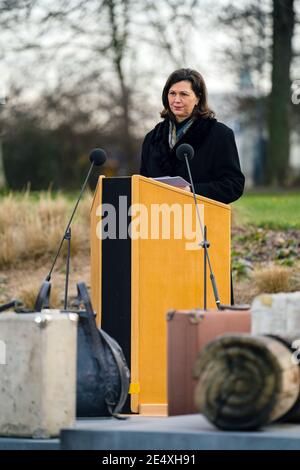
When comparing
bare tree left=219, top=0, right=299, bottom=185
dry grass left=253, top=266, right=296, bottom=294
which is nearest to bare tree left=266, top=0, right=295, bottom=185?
bare tree left=219, top=0, right=299, bottom=185

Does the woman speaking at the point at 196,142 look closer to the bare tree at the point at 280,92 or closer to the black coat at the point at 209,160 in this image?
the black coat at the point at 209,160

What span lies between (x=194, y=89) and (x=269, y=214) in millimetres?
9116

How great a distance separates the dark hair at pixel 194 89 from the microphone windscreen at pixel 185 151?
0.53 metres

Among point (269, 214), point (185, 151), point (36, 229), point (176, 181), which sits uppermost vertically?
point (269, 214)

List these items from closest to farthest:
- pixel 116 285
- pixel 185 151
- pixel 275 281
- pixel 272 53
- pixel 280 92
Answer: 1. pixel 185 151
2. pixel 116 285
3. pixel 275 281
4. pixel 272 53
5. pixel 280 92

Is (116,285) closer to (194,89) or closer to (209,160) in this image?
(209,160)

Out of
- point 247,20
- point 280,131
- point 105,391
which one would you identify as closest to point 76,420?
point 105,391

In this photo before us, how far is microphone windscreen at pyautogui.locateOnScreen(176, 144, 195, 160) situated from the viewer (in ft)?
24.6

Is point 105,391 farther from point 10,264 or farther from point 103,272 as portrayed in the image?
point 10,264

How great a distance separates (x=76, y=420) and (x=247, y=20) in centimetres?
2201

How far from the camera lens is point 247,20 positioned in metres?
27.6

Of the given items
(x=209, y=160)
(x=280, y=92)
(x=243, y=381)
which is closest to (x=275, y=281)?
(x=209, y=160)

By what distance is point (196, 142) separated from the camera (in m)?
8.16
